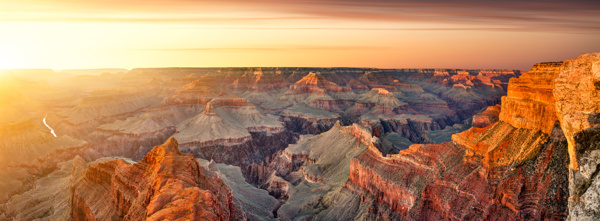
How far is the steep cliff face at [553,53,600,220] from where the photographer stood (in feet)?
46.2

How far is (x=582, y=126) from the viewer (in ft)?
50.7

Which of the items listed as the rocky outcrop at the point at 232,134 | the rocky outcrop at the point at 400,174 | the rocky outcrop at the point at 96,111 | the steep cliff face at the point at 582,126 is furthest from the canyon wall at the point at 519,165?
the rocky outcrop at the point at 96,111

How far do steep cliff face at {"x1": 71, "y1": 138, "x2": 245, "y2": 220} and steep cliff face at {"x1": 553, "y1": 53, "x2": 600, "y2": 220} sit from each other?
63.6 ft

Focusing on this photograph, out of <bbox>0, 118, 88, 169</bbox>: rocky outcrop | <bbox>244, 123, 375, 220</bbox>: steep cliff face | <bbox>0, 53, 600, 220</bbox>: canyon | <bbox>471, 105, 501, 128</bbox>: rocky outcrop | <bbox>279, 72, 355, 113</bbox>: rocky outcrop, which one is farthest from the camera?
<bbox>279, 72, 355, 113</bbox>: rocky outcrop

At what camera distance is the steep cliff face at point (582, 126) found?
46.2 ft

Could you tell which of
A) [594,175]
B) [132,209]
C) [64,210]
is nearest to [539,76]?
[594,175]

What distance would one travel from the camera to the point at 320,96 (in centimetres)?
17575

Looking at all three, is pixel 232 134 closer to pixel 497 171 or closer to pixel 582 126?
pixel 497 171

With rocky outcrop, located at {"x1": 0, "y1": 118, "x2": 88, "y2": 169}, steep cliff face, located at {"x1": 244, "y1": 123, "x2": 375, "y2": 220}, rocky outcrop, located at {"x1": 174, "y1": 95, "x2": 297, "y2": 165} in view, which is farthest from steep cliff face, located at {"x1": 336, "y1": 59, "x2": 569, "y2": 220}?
rocky outcrop, located at {"x1": 0, "y1": 118, "x2": 88, "y2": 169}

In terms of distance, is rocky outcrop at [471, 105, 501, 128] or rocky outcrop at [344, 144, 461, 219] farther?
rocky outcrop at [471, 105, 501, 128]

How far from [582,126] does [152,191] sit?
91.9 ft

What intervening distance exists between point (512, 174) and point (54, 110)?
174 m

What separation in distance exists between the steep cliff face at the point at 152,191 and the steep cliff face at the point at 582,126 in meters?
19.4

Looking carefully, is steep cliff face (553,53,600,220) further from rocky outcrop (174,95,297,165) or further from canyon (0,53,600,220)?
rocky outcrop (174,95,297,165)
